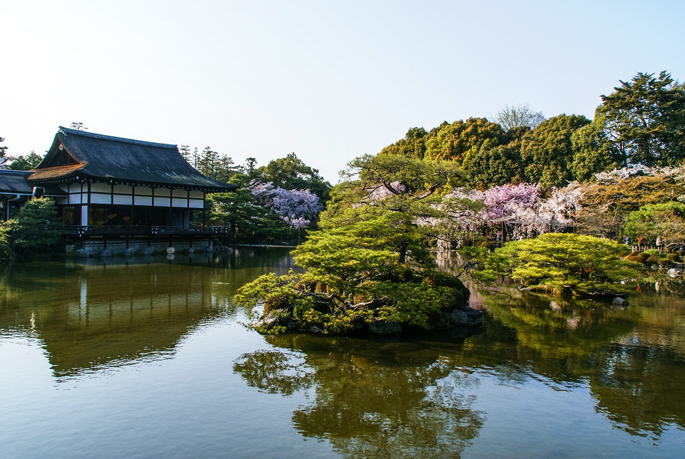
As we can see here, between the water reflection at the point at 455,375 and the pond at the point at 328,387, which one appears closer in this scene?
the pond at the point at 328,387

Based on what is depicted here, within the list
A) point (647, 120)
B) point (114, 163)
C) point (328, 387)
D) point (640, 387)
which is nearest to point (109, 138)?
point (114, 163)

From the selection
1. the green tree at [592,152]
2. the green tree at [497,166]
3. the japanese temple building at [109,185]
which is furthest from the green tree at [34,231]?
the green tree at [592,152]

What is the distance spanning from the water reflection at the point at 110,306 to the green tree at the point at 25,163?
15.2 m

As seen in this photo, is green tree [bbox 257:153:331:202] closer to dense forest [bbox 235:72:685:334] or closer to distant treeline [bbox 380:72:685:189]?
dense forest [bbox 235:72:685:334]

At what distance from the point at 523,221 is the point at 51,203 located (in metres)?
27.2

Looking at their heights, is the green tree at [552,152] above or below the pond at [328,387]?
above

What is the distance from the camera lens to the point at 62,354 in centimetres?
839

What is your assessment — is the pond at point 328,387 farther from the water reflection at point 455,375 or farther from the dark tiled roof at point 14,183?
the dark tiled roof at point 14,183

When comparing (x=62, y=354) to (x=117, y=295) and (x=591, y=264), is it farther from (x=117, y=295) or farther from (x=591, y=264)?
(x=591, y=264)

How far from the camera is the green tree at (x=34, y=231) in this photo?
858 inches

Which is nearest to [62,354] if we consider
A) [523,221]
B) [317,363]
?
[317,363]

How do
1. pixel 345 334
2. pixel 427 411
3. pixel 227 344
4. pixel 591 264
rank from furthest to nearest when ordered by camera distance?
pixel 591 264 → pixel 345 334 → pixel 227 344 → pixel 427 411

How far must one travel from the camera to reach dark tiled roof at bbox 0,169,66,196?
24.6 meters

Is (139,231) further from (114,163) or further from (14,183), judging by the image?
(14,183)
